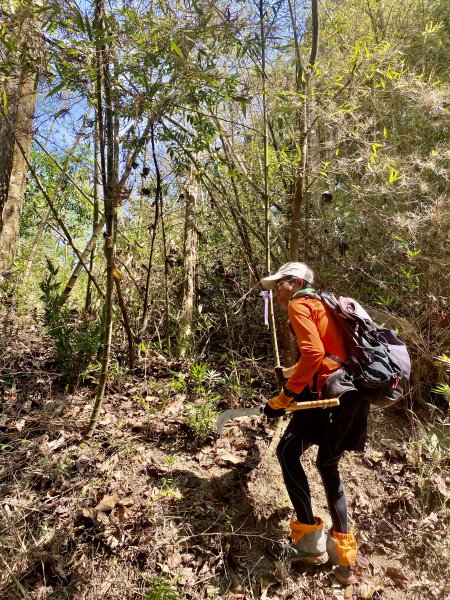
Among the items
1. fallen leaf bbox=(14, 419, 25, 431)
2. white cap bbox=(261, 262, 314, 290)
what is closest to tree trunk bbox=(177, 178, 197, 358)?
fallen leaf bbox=(14, 419, 25, 431)

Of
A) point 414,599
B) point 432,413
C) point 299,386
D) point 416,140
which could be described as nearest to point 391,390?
point 299,386

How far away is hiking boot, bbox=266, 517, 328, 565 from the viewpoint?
262cm

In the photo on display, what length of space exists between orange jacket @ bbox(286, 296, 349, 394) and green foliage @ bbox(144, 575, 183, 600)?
1360 mm

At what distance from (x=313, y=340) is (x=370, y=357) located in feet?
1.19

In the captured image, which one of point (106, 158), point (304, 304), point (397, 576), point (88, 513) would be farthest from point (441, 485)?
point (106, 158)

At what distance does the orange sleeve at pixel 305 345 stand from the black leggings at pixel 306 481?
474mm

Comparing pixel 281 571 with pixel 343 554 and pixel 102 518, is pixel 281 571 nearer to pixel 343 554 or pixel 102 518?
pixel 343 554

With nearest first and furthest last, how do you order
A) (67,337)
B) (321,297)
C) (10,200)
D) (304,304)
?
(304,304) < (321,297) < (67,337) < (10,200)

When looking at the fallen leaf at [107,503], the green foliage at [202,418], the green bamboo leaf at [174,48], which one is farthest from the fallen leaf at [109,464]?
the green bamboo leaf at [174,48]

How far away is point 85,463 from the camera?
9.75ft

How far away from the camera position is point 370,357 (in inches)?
94.6

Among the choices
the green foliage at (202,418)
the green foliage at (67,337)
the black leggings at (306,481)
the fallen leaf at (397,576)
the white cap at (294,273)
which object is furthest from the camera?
the green foliage at (67,337)

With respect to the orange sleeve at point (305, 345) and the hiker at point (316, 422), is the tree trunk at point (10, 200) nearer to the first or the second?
the hiker at point (316, 422)

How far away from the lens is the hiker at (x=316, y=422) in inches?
95.8
